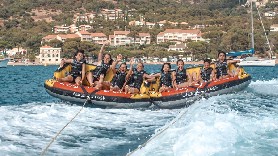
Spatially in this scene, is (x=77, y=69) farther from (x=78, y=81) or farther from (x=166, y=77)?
(x=166, y=77)

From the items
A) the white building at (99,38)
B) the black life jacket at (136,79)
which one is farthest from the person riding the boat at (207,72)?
the white building at (99,38)

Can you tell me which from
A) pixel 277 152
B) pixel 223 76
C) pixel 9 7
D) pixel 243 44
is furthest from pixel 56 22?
pixel 277 152

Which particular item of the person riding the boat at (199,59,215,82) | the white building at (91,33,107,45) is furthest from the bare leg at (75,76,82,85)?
the white building at (91,33,107,45)

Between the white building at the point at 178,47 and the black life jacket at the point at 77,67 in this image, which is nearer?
the black life jacket at the point at 77,67

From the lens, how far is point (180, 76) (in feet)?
45.1

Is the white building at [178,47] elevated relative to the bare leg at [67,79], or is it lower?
lower

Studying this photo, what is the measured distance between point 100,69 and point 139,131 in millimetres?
4651

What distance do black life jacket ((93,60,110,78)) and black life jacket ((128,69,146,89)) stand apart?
744 millimetres

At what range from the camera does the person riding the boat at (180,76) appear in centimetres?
1348

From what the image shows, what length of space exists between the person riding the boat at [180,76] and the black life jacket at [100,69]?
1.79 m

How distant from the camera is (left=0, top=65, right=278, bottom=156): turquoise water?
22.5ft

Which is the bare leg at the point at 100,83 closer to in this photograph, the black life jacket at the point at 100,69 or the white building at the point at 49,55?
the black life jacket at the point at 100,69

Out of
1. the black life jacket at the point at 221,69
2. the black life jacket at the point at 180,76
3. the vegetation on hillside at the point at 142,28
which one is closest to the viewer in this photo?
the black life jacket at the point at 180,76

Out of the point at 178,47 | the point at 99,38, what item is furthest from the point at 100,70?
the point at 99,38
